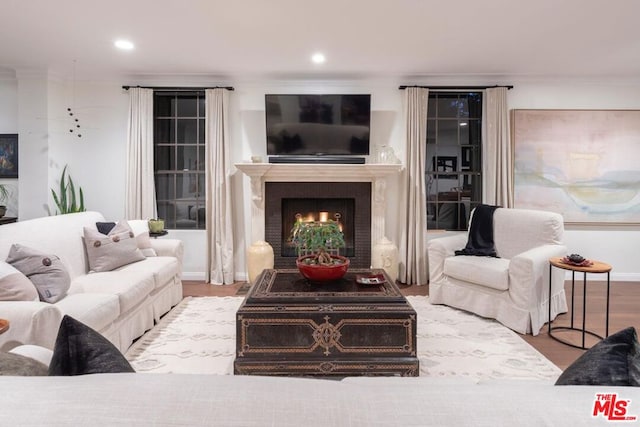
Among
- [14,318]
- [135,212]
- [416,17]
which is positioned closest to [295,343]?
[14,318]

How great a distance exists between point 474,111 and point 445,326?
3.12m

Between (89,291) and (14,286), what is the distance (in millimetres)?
647

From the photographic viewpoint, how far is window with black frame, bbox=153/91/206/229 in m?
5.40

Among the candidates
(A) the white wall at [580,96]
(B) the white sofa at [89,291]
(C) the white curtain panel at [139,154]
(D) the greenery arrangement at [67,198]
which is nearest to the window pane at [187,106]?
(C) the white curtain panel at [139,154]

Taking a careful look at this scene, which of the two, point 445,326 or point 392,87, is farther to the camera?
point 392,87

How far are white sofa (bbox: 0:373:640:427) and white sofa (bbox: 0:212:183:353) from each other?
1.74 metres

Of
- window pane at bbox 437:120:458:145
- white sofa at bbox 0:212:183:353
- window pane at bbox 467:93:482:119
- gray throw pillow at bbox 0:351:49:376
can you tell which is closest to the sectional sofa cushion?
white sofa at bbox 0:212:183:353

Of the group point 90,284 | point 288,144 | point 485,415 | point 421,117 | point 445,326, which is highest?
point 421,117

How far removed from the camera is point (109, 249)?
11.5ft

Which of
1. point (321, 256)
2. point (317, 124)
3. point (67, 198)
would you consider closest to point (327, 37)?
point (317, 124)

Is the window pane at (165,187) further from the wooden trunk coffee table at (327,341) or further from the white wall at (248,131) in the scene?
the wooden trunk coffee table at (327,341)

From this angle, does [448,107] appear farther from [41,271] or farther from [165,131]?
[41,271]

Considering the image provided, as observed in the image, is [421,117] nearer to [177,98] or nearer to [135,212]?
[177,98]

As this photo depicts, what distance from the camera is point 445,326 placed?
11.8ft
